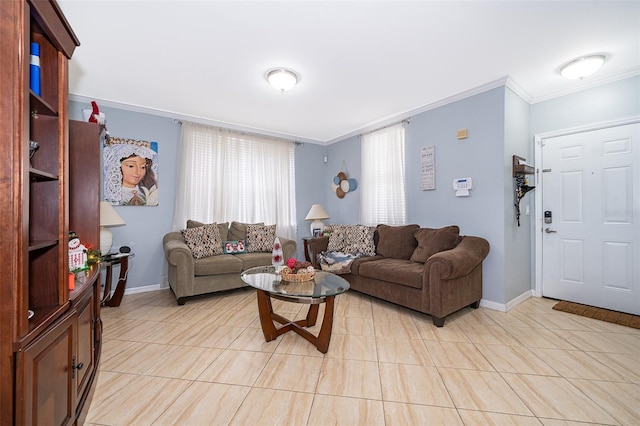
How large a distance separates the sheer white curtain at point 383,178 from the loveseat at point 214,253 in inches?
57.9

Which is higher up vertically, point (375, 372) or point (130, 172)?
point (130, 172)

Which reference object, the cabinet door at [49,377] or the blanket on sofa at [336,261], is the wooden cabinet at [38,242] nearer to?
the cabinet door at [49,377]

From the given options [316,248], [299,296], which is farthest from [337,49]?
[316,248]

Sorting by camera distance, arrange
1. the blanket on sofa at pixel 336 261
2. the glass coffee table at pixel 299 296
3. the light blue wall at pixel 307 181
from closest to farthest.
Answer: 1. the glass coffee table at pixel 299 296
2. the blanket on sofa at pixel 336 261
3. the light blue wall at pixel 307 181

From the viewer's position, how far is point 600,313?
2.94 m

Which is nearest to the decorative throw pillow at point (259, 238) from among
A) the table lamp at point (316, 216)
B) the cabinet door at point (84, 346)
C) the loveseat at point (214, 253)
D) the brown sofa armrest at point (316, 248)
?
the loveseat at point (214, 253)

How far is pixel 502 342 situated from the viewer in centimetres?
237

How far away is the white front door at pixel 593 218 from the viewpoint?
9.50ft

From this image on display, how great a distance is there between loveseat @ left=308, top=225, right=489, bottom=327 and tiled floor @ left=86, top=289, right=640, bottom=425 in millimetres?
236

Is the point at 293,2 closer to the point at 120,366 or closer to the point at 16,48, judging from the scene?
the point at 16,48

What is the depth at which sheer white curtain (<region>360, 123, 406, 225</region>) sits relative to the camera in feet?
13.7

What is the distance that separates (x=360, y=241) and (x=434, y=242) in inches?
39.9

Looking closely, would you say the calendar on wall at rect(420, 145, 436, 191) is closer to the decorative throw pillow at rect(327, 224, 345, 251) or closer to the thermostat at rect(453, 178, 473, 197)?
the thermostat at rect(453, 178, 473, 197)

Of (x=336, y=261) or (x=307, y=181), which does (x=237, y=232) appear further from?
(x=307, y=181)
